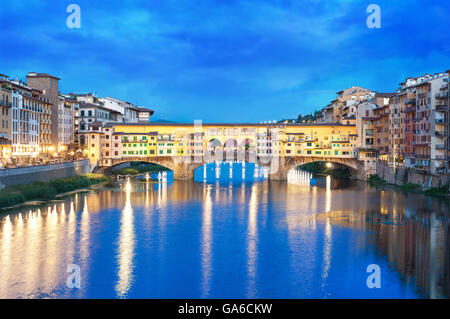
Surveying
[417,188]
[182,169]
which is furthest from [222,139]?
[417,188]

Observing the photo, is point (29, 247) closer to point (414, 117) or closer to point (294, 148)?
point (414, 117)

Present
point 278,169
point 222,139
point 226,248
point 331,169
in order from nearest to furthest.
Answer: point 226,248 → point 278,169 → point 222,139 → point 331,169

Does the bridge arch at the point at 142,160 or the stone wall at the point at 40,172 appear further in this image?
the bridge arch at the point at 142,160

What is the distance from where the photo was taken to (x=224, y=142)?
53.2 m

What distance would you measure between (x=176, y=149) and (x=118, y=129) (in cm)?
650

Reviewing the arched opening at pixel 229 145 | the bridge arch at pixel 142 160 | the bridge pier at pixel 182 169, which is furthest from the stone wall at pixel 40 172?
the arched opening at pixel 229 145

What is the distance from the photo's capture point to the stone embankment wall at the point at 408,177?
34.4 meters

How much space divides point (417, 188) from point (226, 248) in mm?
21892

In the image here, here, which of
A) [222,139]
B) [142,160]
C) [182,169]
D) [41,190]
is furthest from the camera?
[222,139]

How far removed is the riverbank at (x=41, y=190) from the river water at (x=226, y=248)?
1.60m

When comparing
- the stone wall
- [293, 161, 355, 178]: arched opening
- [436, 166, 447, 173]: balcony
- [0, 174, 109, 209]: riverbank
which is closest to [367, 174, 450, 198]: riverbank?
[436, 166, 447, 173]: balcony

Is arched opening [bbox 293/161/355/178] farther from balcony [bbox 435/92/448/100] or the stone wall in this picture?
the stone wall

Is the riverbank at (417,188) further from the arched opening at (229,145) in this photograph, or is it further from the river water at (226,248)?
the arched opening at (229,145)

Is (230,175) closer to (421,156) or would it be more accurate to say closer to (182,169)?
(182,169)
